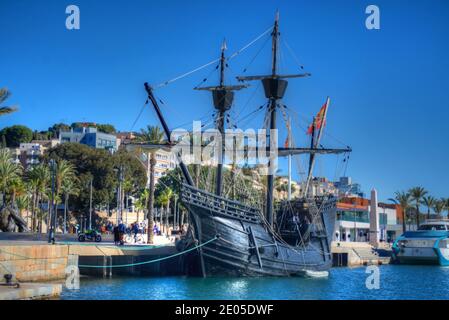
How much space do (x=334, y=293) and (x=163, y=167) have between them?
321 ft

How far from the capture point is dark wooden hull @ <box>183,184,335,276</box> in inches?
1409

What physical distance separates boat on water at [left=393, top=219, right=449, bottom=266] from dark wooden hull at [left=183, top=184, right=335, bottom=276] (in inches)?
1258

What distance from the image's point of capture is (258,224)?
123 ft

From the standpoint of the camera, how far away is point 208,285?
3188cm

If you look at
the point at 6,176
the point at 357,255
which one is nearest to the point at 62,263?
the point at 6,176

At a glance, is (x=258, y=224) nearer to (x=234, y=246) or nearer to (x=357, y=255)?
(x=234, y=246)

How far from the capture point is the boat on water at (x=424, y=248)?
65000 mm

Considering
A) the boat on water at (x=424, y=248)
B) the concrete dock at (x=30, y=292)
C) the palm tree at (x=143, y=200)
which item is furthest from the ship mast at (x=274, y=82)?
the palm tree at (x=143, y=200)

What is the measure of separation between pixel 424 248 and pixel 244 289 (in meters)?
41.0

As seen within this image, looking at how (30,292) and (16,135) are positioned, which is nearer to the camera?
(30,292)

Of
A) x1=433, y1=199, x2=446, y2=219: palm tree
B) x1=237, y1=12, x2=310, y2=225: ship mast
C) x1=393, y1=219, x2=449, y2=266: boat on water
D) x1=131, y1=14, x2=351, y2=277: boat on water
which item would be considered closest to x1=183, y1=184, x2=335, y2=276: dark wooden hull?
x1=131, y1=14, x2=351, y2=277: boat on water

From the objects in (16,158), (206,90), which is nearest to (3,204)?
(206,90)

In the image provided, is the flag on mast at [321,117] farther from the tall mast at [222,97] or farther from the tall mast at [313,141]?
the tall mast at [222,97]

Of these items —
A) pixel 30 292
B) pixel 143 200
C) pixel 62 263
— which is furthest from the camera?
pixel 143 200
